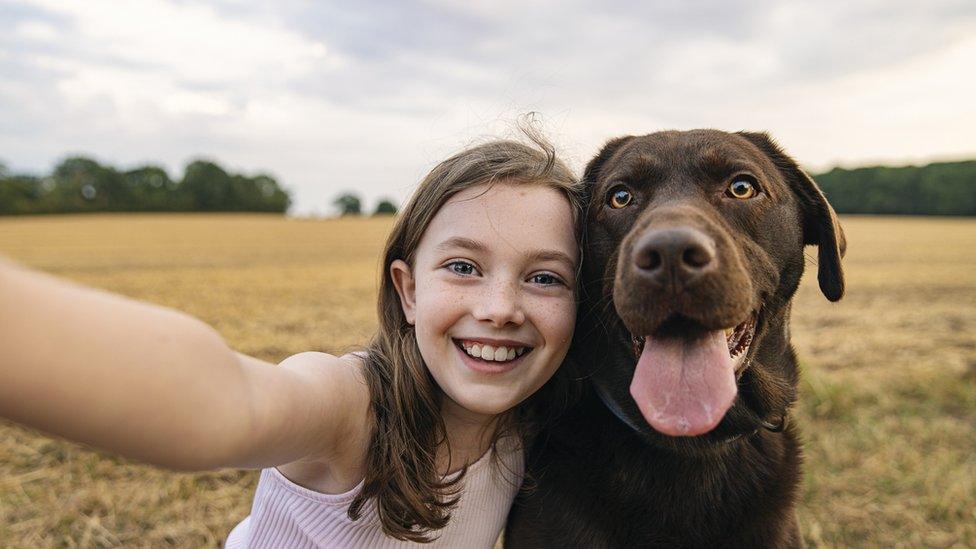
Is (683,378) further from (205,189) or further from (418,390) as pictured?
(205,189)

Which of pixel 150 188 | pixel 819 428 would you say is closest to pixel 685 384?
pixel 819 428

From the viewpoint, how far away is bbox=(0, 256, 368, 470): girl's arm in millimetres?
926

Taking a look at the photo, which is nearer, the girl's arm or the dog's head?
the girl's arm

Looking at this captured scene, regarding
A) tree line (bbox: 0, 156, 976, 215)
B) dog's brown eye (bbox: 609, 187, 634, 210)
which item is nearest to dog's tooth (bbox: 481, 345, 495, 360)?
dog's brown eye (bbox: 609, 187, 634, 210)

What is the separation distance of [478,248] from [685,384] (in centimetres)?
79

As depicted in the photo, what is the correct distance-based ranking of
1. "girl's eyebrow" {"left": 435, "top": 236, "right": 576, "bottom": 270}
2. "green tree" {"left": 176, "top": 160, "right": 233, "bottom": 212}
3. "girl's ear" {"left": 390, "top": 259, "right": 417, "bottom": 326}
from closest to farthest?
"girl's eyebrow" {"left": 435, "top": 236, "right": 576, "bottom": 270} → "girl's ear" {"left": 390, "top": 259, "right": 417, "bottom": 326} → "green tree" {"left": 176, "top": 160, "right": 233, "bottom": 212}

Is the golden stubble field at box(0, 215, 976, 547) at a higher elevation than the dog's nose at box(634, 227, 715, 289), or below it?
below

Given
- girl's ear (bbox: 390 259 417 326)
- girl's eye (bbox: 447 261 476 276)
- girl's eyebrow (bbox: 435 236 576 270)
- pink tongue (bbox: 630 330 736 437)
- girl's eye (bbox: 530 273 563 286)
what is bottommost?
pink tongue (bbox: 630 330 736 437)

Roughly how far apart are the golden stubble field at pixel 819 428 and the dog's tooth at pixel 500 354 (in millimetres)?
1417

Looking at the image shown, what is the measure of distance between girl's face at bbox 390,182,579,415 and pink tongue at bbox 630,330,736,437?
1.07 feet

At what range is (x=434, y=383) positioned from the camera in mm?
2475

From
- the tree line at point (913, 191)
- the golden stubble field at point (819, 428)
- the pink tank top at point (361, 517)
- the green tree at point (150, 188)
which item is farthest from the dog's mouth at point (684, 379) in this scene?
the green tree at point (150, 188)

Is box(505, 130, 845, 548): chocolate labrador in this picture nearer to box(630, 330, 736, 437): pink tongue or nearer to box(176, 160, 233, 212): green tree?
box(630, 330, 736, 437): pink tongue

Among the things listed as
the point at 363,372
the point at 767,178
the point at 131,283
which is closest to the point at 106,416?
the point at 363,372
